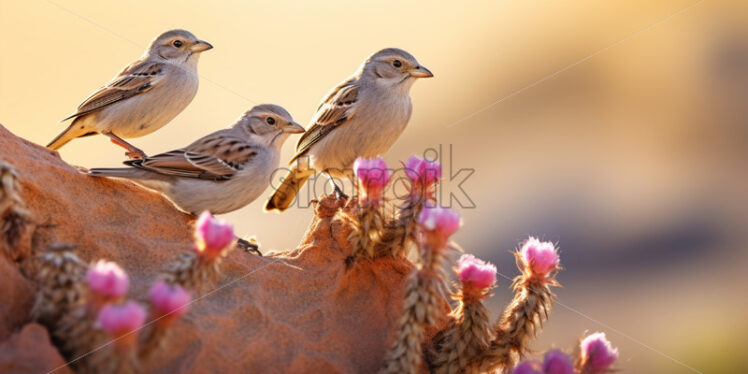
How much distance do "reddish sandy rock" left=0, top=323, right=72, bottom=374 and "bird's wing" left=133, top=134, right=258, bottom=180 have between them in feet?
7.23

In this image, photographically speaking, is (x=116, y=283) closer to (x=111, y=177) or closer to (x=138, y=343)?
(x=138, y=343)

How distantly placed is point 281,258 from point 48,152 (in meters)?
2.00

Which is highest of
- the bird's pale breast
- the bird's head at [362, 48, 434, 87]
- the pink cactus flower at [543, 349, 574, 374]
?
the bird's head at [362, 48, 434, 87]

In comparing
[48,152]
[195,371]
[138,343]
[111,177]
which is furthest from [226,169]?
[138,343]

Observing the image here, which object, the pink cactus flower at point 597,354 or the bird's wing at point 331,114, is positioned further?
the bird's wing at point 331,114

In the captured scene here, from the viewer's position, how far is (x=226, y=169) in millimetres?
5754

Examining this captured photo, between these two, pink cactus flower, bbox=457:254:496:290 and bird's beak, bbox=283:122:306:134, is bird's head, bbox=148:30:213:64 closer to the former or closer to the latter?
bird's beak, bbox=283:122:306:134

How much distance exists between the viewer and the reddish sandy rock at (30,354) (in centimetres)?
325

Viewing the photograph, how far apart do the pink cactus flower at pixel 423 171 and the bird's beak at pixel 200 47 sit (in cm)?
373

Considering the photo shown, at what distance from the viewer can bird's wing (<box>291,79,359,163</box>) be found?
7.12m

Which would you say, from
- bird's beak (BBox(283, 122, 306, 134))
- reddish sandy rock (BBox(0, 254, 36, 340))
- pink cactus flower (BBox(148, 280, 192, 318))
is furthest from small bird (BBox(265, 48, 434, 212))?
pink cactus flower (BBox(148, 280, 192, 318))

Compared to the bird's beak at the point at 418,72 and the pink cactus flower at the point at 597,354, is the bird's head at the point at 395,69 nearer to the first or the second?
the bird's beak at the point at 418,72

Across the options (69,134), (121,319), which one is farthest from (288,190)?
(121,319)

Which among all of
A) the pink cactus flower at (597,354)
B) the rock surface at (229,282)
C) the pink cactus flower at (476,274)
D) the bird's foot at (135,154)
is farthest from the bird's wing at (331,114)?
the pink cactus flower at (597,354)
